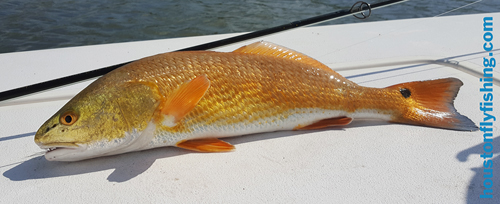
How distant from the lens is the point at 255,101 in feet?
5.82

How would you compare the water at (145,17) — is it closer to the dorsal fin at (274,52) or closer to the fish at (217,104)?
the dorsal fin at (274,52)

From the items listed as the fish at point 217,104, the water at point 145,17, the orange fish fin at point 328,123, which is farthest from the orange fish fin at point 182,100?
the water at point 145,17

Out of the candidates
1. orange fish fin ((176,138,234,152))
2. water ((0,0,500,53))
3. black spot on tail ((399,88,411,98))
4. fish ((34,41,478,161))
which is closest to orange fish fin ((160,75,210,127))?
fish ((34,41,478,161))

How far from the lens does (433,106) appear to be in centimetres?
193

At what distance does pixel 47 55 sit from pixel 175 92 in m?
2.21

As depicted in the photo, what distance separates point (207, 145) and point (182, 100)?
259 millimetres

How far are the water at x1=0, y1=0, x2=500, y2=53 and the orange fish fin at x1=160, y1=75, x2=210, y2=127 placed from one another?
6693 mm

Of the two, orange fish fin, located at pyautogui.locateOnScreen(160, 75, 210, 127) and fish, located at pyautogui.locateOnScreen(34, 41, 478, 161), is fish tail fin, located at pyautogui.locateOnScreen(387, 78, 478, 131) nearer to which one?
fish, located at pyautogui.locateOnScreen(34, 41, 478, 161)

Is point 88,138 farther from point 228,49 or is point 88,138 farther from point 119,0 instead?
point 119,0

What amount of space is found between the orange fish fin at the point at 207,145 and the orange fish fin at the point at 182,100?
14 centimetres

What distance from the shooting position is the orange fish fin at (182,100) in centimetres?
161

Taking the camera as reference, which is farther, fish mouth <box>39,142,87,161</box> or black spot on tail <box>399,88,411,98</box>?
black spot on tail <box>399,88,411,98</box>

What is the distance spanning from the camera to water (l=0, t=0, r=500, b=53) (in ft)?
26.3

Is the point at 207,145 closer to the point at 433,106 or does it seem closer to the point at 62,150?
the point at 62,150
